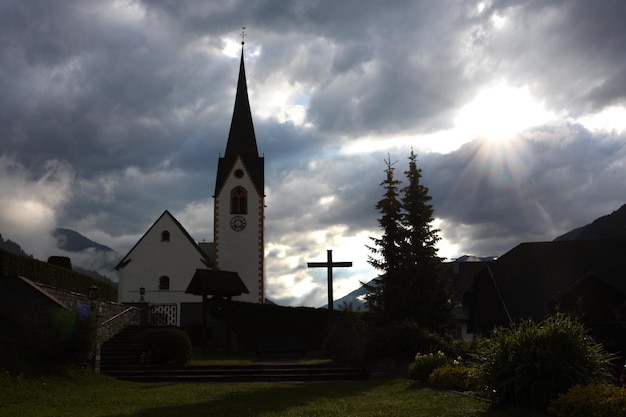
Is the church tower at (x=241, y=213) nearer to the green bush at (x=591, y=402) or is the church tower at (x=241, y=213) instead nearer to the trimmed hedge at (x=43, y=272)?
the trimmed hedge at (x=43, y=272)

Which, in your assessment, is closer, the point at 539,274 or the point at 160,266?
the point at 539,274

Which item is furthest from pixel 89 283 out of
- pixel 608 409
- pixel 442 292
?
pixel 608 409

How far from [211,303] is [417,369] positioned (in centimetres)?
1918

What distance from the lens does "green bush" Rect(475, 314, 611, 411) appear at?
975cm

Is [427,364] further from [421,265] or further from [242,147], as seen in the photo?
[242,147]

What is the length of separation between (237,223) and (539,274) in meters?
28.0

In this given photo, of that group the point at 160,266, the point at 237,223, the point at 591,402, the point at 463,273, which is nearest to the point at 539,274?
the point at 463,273

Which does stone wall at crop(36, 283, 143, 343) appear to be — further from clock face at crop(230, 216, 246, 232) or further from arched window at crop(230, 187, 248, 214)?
arched window at crop(230, 187, 248, 214)

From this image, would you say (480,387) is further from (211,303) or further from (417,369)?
(211,303)

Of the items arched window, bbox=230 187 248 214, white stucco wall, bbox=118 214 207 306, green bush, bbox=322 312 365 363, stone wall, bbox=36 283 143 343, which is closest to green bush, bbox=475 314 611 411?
green bush, bbox=322 312 365 363

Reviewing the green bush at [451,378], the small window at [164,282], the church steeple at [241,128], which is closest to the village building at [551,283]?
the green bush at [451,378]

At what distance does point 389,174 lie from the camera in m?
30.7

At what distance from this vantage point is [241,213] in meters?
52.6

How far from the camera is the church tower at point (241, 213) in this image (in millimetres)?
51125
